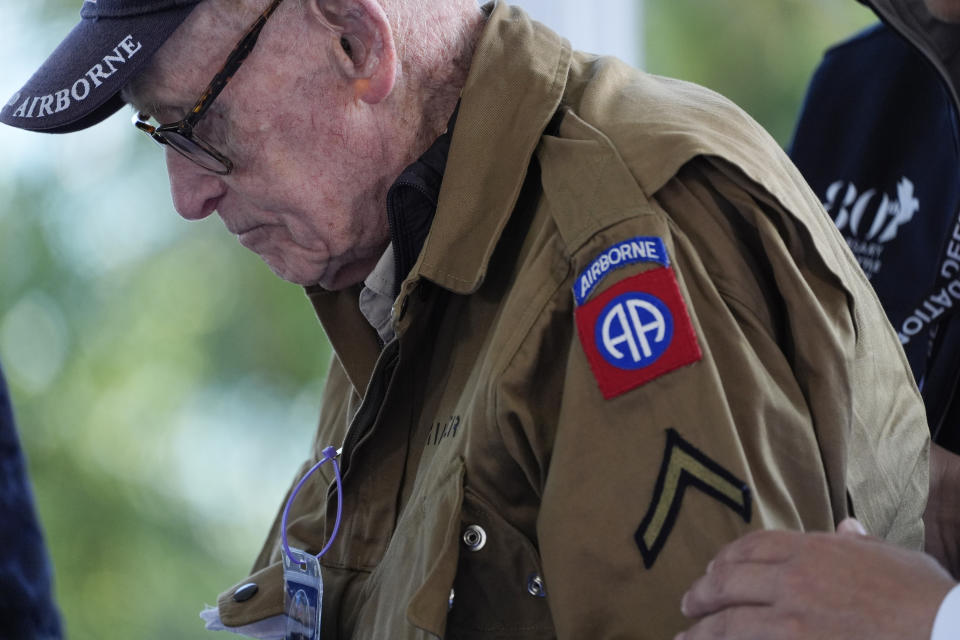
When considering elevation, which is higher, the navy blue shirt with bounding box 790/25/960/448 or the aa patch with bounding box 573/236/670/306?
the aa patch with bounding box 573/236/670/306

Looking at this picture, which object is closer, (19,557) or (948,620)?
(948,620)

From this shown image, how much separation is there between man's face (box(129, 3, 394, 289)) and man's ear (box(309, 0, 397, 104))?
16 mm

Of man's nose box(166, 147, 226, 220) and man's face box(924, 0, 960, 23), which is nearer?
man's nose box(166, 147, 226, 220)

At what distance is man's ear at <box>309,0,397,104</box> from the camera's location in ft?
3.64

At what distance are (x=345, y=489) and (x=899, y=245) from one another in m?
1.03

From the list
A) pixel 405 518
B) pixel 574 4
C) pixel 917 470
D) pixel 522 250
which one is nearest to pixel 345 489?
pixel 405 518

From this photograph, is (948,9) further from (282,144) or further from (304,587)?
(304,587)

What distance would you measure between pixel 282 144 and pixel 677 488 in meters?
0.58

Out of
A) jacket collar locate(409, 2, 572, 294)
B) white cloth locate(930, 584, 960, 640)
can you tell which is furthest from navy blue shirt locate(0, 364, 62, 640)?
white cloth locate(930, 584, 960, 640)

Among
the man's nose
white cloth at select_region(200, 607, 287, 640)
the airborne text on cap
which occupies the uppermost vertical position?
the airborne text on cap

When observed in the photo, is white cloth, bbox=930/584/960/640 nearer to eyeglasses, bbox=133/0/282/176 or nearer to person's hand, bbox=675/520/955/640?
person's hand, bbox=675/520/955/640

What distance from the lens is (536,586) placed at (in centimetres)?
98

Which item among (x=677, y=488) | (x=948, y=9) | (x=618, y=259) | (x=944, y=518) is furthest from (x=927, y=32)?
(x=677, y=488)

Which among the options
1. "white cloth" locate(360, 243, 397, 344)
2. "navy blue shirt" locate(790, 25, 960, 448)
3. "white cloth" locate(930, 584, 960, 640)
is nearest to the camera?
"white cloth" locate(930, 584, 960, 640)
